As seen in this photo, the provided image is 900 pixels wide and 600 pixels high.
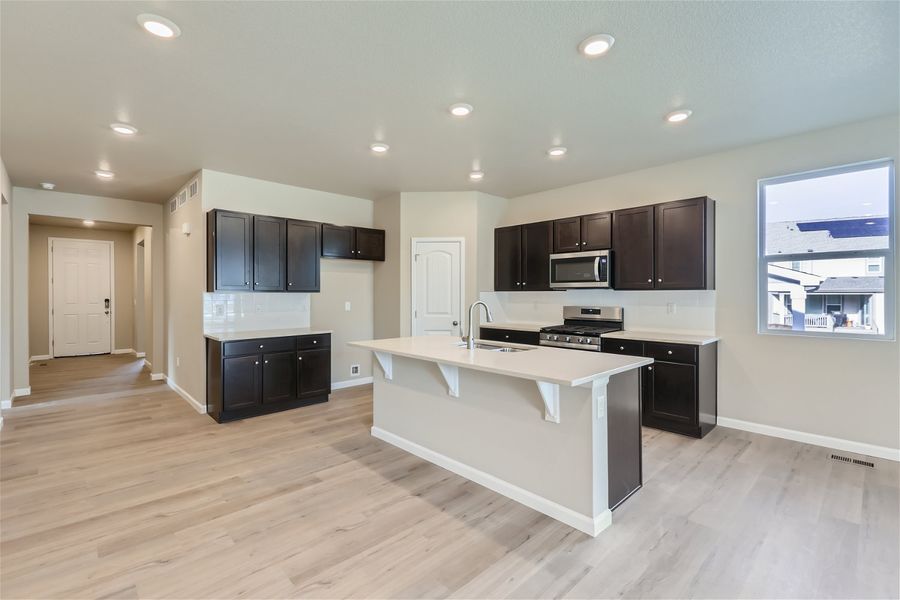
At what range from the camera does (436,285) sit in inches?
220

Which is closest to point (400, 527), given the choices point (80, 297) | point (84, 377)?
point (84, 377)

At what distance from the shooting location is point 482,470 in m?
2.90

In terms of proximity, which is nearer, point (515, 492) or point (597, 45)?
point (597, 45)

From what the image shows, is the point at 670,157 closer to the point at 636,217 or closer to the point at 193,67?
the point at 636,217

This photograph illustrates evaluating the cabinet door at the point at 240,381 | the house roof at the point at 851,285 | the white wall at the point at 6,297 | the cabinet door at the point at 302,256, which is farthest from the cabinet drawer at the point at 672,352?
the white wall at the point at 6,297

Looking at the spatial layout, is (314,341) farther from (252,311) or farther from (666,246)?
(666,246)

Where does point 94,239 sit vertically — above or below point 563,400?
above

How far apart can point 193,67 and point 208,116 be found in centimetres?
75

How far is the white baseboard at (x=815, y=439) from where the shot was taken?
130 inches

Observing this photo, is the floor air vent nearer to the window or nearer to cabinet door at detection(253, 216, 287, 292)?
the window

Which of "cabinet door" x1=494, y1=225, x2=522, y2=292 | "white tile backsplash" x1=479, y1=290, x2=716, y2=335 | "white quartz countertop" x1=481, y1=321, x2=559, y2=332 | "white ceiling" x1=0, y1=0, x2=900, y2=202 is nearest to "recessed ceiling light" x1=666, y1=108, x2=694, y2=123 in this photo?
"white ceiling" x1=0, y1=0, x2=900, y2=202

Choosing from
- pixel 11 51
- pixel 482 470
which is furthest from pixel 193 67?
pixel 482 470

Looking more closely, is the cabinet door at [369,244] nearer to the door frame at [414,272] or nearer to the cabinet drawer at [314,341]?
the door frame at [414,272]

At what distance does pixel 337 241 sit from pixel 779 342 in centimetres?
481
